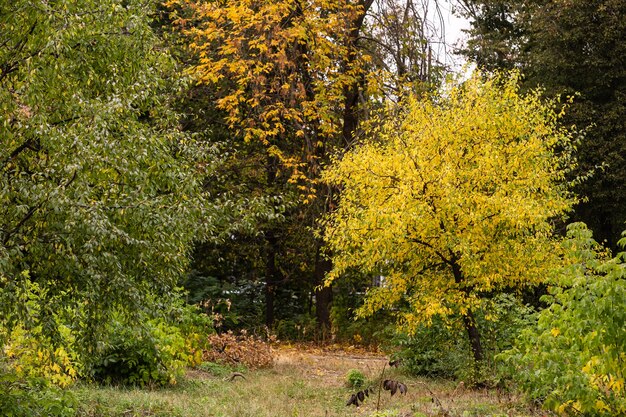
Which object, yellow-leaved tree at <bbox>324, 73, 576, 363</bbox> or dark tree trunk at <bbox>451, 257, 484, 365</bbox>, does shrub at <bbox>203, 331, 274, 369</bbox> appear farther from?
dark tree trunk at <bbox>451, 257, 484, 365</bbox>

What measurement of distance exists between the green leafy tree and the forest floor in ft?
7.18

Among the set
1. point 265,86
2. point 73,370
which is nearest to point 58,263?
point 73,370

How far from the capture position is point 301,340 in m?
20.7

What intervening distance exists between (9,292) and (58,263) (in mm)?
460

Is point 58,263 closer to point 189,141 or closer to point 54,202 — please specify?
point 54,202

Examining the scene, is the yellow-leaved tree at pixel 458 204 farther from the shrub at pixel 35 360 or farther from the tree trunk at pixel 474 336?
the shrub at pixel 35 360

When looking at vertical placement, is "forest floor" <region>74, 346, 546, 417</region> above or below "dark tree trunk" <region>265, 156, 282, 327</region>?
below

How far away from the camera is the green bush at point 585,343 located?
7242 millimetres

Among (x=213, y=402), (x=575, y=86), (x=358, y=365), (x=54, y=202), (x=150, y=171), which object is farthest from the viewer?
(x=575, y=86)

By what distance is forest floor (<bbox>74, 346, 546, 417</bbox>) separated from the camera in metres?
9.49

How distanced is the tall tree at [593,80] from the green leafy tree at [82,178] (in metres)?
15.0

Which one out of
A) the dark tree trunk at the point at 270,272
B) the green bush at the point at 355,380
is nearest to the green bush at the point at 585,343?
the green bush at the point at 355,380

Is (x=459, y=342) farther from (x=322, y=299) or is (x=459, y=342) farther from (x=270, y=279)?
(x=270, y=279)

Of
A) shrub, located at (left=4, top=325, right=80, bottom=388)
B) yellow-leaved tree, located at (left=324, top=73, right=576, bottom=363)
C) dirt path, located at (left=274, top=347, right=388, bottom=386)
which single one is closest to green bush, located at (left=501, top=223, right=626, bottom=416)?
yellow-leaved tree, located at (left=324, top=73, right=576, bottom=363)
